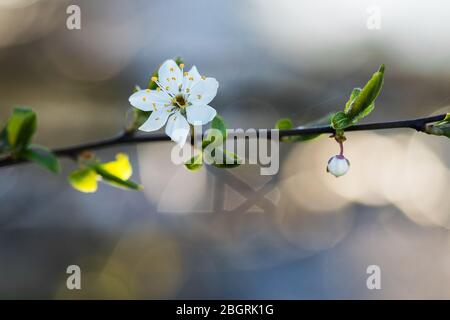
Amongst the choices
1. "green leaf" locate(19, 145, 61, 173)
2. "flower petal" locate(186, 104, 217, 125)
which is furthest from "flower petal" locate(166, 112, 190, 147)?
"green leaf" locate(19, 145, 61, 173)

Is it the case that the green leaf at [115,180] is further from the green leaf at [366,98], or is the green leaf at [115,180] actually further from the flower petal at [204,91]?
the green leaf at [366,98]

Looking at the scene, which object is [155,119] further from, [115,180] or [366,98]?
[366,98]

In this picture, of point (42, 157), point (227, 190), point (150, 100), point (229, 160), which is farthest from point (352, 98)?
point (227, 190)

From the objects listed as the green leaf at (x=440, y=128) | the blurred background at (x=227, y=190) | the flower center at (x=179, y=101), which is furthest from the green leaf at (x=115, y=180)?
→ the blurred background at (x=227, y=190)

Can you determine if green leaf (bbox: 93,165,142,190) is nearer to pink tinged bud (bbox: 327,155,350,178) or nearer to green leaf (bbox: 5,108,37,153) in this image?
green leaf (bbox: 5,108,37,153)

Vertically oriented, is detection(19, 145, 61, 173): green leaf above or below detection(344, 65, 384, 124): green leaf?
below

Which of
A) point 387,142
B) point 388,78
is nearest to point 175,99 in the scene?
point 387,142
